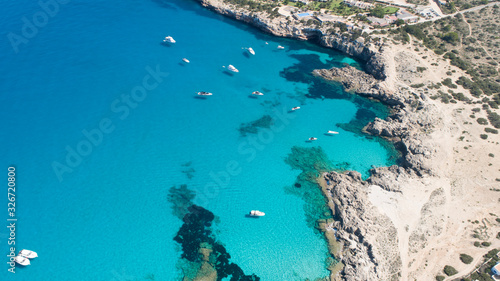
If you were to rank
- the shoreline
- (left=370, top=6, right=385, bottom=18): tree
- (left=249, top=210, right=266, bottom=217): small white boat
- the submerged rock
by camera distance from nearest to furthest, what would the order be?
the submerged rock → the shoreline → (left=249, top=210, right=266, bottom=217): small white boat → (left=370, top=6, right=385, bottom=18): tree

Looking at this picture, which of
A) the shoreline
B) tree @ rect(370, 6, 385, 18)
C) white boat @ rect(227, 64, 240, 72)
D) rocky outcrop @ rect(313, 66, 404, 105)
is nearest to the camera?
the shoreline

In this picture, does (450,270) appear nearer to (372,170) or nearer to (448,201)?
(448,201)

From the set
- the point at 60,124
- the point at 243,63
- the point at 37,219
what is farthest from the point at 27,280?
the point at 243,63

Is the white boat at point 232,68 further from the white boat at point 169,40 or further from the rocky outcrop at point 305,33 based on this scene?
the rocky outcrop at point 305,33

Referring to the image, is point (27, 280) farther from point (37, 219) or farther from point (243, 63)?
point (243, 63)

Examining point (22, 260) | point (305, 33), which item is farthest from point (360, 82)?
point (22, 260)

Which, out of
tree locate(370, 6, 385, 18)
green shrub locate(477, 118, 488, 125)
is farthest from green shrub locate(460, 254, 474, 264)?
tree locate(370, 6, 385, 18)

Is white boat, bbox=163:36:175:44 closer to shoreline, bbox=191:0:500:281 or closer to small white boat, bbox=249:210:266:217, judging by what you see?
shoreline, bbox=191:0:500:281
